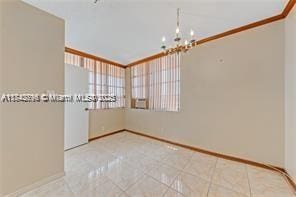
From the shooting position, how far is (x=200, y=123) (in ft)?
10.6

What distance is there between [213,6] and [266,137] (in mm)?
2346

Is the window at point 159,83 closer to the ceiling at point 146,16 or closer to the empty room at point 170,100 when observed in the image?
the empty room at point 170,100

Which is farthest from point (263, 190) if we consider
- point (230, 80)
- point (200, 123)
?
point (230, 80)

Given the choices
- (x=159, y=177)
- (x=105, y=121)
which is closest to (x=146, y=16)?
(x=159, y=177)

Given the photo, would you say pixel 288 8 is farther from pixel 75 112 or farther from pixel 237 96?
pixel 75 112

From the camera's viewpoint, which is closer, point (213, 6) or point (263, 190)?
point (263, 190)

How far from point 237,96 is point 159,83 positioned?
217 centimetres

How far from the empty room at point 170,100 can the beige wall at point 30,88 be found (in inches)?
0.5

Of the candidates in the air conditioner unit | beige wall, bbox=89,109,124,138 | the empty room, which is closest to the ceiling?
the empty room

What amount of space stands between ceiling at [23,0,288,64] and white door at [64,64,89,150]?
0.79 meters

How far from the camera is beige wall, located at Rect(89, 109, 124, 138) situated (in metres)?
4.17

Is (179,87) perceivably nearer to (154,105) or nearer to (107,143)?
(154,105)

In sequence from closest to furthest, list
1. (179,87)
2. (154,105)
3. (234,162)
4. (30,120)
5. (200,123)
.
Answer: (30,120), (234,162), (200,123), (179,87), (154,105)

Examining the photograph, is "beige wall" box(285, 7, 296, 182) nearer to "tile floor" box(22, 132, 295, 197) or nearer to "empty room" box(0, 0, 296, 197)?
"empty room" box(0, 0, 296, 197)
